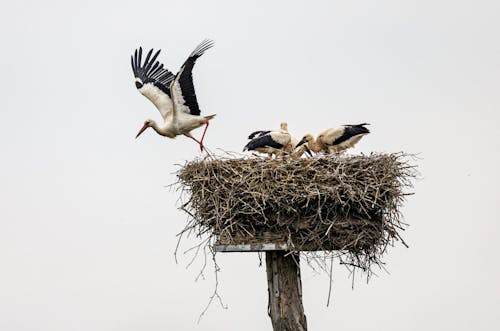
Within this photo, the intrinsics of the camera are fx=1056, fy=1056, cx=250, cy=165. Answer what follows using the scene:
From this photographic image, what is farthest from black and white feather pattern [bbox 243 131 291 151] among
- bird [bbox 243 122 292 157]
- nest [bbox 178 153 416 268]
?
nest [bbox 178 153 416 268]

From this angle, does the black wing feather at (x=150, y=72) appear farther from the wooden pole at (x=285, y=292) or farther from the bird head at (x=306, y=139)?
the wooden pole at (x=285, y=292)

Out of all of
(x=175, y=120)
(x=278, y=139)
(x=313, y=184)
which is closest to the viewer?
(x=313, y=184)

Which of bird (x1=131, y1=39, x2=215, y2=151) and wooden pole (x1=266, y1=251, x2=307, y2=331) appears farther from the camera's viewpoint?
bird (x1=131, y1=39, x2=215, y2=151)

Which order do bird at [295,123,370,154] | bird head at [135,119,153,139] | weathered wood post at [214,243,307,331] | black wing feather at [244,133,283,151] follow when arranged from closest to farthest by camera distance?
weathered wood post at [214,243,307,331] → black wing feather at [244,133,283,151] → bird at [295,123,370,154] → bird head at [135,119,153,139]

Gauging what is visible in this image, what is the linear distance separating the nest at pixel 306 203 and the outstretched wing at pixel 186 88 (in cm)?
211

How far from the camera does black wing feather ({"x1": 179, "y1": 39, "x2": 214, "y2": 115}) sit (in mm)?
12227

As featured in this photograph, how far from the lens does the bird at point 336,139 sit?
12.0 meters

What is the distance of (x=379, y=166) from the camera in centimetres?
1043

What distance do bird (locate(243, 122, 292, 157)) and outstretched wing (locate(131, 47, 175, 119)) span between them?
6.95ft

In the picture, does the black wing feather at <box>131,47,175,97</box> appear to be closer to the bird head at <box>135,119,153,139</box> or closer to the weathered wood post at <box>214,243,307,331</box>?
the bird head at <box>135,119,153,139</box>

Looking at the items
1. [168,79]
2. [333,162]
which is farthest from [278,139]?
[168,79]

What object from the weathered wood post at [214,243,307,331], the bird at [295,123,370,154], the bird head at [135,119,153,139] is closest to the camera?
the weathered wood post at [214,243,307,331]

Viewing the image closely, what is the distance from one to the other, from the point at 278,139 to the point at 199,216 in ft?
6.48

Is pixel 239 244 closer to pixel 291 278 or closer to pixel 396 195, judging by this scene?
pixel 291 278
